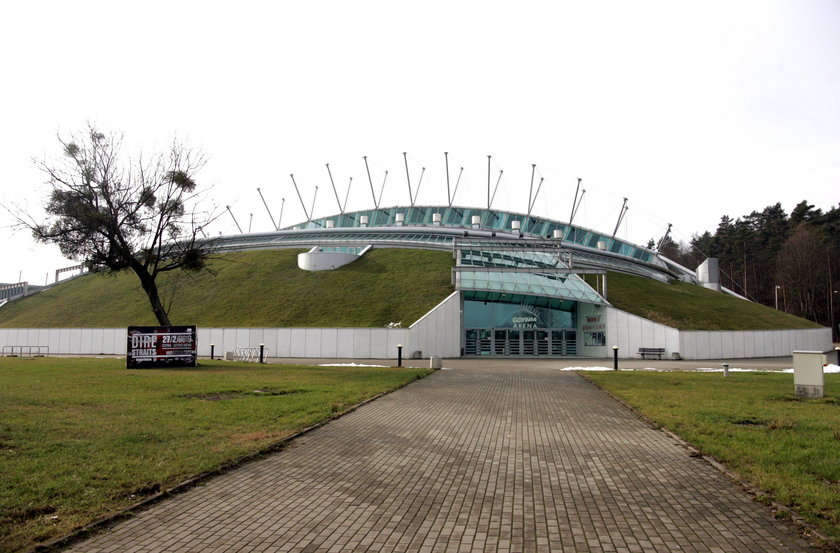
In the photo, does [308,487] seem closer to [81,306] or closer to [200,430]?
[200,430]

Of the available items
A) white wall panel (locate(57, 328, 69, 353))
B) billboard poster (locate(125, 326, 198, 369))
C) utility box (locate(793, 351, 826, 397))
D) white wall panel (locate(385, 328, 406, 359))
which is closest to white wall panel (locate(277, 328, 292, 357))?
white wall panel (locate(385, 328, 406, 359))

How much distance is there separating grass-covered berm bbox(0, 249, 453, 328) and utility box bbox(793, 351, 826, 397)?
81.3 feet

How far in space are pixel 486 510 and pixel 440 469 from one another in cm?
190

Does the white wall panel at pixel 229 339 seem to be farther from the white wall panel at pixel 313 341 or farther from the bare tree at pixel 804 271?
the bare tree at pixel 804 271

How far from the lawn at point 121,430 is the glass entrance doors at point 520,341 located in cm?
2342

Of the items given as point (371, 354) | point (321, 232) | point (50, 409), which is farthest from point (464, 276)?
point (50, 409)

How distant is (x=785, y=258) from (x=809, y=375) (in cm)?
6783

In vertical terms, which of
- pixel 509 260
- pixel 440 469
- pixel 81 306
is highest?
pixel 509 260

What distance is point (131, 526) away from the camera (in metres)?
5.62

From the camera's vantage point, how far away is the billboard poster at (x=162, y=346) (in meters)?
25.0

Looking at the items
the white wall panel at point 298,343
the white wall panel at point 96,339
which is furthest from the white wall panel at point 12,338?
the white wall panel at point 298,343

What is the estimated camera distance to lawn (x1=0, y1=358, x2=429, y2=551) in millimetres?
6109

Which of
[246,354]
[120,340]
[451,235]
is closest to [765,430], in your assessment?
[246,354]

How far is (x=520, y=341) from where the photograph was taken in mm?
42938
